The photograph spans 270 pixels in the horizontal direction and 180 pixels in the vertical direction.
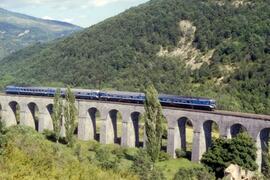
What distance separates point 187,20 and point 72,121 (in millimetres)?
76177

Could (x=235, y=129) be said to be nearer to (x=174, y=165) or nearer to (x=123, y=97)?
(x=174, y=165)

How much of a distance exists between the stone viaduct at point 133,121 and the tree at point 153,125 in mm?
7804

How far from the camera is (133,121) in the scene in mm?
69625

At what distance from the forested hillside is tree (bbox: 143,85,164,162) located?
29.9 m

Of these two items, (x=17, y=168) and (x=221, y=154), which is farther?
(x=221, y=154)

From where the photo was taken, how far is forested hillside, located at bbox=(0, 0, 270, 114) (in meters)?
97.8

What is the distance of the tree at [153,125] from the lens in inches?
2149

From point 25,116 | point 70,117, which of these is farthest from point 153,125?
point 25,116

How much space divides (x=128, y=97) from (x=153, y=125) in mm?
15728

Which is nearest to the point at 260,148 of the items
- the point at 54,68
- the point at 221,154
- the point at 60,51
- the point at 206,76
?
the point at 221,154

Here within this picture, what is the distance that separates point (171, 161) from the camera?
6203 cm

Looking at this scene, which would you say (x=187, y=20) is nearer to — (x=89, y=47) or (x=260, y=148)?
(x=89, y=47)

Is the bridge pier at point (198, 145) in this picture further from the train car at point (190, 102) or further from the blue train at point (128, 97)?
the blue train at point (128, 97)

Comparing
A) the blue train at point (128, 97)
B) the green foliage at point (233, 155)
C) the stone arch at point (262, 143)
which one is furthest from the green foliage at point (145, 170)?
the blue train at point (128, 97)
